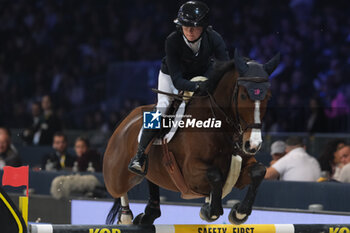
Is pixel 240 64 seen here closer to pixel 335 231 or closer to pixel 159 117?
pixel 159 117

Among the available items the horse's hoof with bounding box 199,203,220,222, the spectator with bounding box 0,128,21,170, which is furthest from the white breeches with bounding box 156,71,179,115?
the spectator with bounding box 0,128,21,170

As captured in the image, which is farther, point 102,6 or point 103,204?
point 102,6

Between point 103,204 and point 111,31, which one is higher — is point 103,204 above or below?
below

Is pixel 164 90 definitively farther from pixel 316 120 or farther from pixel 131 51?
pixel 131 51

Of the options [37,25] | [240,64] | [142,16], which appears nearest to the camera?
[240,64]

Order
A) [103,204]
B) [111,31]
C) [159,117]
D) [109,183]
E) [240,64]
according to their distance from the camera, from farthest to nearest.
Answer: [111,31], [103,204], [109,183], [159,117], [240,64]

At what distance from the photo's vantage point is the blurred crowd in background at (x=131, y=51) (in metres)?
9.98

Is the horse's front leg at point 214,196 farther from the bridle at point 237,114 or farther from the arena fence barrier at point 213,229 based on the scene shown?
the bridle at point 237,114

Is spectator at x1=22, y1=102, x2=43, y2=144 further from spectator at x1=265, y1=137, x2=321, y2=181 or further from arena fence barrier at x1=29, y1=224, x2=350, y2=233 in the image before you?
arena fence barrier at x1=29, y1=224, x2=350, y2=233

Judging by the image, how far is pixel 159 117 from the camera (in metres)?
5.48

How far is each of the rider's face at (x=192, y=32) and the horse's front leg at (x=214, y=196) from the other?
1.00m

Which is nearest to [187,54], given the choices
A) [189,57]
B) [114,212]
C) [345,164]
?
[189,57]

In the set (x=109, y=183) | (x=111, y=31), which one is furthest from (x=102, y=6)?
(x=109, y=183)

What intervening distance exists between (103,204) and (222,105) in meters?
3.26
